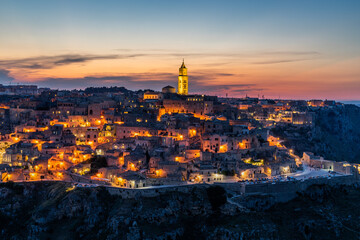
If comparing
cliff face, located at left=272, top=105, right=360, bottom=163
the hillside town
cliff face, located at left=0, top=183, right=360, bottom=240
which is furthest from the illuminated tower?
cliff face, located at left=0, top=183, right=360, bottom=240

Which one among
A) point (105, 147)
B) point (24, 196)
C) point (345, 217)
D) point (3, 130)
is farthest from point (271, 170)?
point (3, 130)

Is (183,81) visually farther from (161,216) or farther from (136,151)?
(161,216)

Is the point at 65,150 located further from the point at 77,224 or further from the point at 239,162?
the point at 239,162

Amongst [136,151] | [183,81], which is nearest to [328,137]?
[183,81]

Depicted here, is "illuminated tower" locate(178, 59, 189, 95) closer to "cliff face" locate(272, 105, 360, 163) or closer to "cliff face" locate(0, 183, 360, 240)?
"cliff face" locate(272, 105, 360, 163)

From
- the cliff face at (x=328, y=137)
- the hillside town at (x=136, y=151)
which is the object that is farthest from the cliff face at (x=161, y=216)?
the cliff face at (x=328, y=137)

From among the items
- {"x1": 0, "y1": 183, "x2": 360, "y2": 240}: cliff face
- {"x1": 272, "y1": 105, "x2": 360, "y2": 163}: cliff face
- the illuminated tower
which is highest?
the illuminated tower
